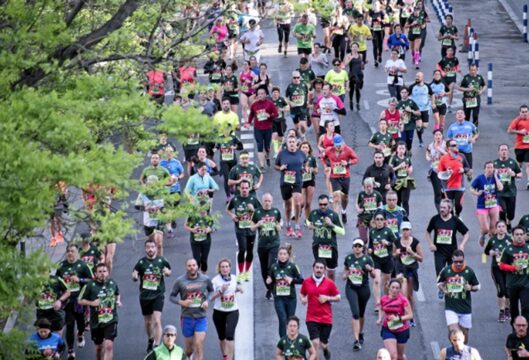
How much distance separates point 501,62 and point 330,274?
20.9 metres

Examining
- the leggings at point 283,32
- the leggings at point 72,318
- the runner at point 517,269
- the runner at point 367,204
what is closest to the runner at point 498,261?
the runner at point 517,269

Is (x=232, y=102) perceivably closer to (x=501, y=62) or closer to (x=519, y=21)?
(x=501, y=62)

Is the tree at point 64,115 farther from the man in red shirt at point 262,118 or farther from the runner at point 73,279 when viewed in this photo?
the man in red shirt at point 262,118

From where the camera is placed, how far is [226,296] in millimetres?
19594

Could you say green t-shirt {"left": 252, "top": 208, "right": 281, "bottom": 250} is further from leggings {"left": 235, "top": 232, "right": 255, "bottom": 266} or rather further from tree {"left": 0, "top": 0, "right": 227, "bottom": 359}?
tree {"left": 0, "top": 0, "right": 227, "bottom": 359}

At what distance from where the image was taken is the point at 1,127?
46.1ft

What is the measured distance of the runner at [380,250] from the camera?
68.7ft

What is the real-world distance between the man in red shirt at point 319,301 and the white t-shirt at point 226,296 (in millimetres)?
929

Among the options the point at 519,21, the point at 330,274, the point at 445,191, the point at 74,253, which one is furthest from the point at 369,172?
the point at 519,21

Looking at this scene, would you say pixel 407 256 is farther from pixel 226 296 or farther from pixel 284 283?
pixel 226 296

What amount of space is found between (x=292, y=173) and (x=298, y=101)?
5.22 metres

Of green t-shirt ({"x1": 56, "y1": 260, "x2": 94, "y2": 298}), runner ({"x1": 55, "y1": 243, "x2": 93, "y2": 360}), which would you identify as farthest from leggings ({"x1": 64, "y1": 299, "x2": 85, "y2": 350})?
green t-shirt ({"x1": 56, "y1": 260, "x2": 94, "y2": 298})

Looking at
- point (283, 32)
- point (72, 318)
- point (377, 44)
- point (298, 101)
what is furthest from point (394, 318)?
point (283, 32)

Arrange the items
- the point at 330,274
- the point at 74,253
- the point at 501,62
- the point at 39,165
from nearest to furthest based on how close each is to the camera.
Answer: the point at 39,165
the point at 74,253
the point at 330,274
the point at 501,62
